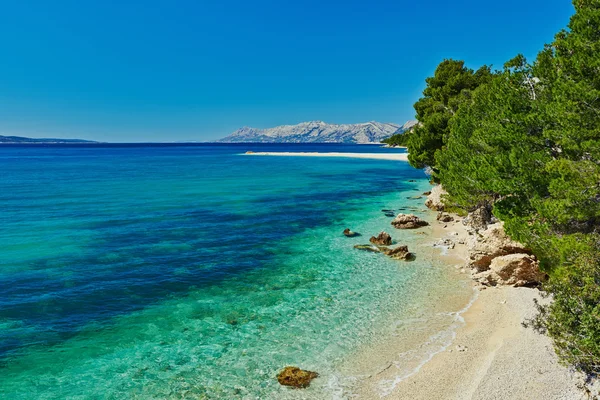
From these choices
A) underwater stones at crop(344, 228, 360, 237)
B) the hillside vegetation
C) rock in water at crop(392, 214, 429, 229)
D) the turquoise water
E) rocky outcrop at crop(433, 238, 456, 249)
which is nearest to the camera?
the hillside vegetation

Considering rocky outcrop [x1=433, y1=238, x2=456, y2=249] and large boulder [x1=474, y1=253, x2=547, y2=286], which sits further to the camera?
rocky outcrop [x1=433, y1=238, x2=456, y2=249]

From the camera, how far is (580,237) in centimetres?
1417

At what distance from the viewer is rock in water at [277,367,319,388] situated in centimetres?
1223

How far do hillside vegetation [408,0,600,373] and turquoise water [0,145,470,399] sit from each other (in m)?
5.22

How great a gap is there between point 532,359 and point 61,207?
4878 centimetres

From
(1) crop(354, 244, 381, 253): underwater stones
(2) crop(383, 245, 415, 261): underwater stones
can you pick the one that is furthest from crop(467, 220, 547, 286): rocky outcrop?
(1) crop(354, 244, 381, 253): underwater stones

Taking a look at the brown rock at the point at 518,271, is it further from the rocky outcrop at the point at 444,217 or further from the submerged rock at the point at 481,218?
the rocky outcrop at the point at 444,217

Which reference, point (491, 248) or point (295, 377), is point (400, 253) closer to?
point (491, 248)

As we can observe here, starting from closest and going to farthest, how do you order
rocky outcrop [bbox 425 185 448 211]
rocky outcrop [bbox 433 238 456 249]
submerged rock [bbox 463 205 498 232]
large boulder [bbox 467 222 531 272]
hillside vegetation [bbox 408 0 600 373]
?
hillside vegetation [bbox 408 0 600 373], large boulder [bbox 467 222 531 272], rocky outcrop [bbox 433 238 456 249], submerged rock [bbox 463 205 498 232], rocky outcrop [bbox 425 185 448 211]

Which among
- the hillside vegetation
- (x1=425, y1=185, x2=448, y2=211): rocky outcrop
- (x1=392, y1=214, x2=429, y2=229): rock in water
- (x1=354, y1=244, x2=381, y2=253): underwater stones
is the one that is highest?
the hillside vegetation

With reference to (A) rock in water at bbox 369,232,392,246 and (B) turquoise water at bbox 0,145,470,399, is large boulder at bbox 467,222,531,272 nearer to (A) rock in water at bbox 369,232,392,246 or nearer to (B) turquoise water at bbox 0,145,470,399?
(B) turquoise water at bbox 0,145,470,399

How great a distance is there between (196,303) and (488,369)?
43.5 ft

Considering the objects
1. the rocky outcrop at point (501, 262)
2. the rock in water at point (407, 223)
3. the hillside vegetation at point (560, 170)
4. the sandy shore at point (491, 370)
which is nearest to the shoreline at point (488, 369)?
the sandy shore at point (491, 370)

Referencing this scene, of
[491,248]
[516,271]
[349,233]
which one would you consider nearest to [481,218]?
[491,248]
